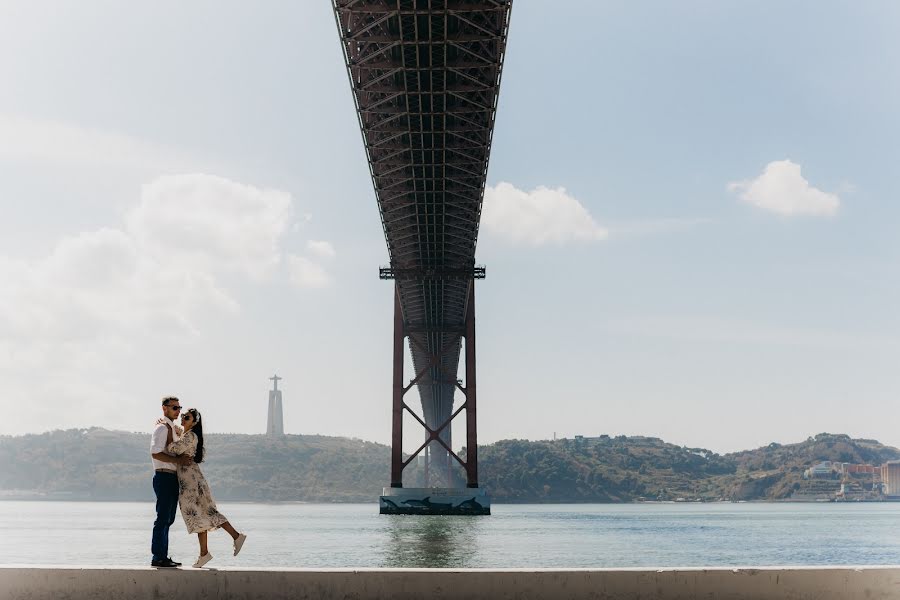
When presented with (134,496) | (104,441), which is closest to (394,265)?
(134,496)

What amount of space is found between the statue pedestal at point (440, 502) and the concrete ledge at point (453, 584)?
49.6 m

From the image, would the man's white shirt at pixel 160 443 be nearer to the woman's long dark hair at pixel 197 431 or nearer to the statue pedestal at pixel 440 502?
the woman's long dark hair at pixel 197 431

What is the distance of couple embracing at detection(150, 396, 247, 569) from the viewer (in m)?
7.25

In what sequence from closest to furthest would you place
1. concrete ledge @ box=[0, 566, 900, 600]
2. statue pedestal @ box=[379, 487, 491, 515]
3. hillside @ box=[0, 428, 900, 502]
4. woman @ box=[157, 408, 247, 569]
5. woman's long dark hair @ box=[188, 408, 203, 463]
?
concrete ledge @ box=[0, 566, 900, 600] → woman @ box=[157, 408, 247, 569] → woman's long dark hair @ box=[188, 408, 203, 463] → statue pedestal @ box=[379, 487, 491, 515] → hillside @ box=[0, 428, 900, 502]

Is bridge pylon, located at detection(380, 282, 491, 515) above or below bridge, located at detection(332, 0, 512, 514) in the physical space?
below

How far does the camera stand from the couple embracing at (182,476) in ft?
23.8

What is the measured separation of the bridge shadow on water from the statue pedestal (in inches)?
239

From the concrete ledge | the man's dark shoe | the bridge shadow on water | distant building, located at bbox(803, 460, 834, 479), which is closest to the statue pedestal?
the bridge shadow on water

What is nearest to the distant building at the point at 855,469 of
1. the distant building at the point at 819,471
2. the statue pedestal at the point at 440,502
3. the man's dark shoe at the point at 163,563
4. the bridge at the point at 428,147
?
the distant building at the point at 819,471

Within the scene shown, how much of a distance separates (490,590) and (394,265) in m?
48.2

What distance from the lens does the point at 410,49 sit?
30234 millimetres

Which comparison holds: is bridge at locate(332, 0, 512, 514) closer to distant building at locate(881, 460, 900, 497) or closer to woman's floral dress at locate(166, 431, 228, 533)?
woman's floral dress at locate(166, 431, 228, 533)

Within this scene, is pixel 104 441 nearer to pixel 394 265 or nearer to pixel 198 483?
pixel 394 265

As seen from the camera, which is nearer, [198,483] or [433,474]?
[198,483]
